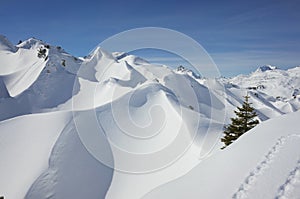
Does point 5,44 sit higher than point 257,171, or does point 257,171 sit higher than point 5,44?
point 5,44

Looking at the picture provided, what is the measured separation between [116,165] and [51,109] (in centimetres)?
3378

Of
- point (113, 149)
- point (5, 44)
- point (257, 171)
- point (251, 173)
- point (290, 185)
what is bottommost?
point (290, 185)

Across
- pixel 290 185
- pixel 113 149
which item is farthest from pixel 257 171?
pixel 113 149

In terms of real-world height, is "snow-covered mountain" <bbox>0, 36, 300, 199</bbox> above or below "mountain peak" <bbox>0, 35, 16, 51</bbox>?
below

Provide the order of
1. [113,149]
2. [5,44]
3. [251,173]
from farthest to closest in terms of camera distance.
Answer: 1. [5,44]
2. [113,149]
3. [251,173]

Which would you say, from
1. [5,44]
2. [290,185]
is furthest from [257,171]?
[5,44]

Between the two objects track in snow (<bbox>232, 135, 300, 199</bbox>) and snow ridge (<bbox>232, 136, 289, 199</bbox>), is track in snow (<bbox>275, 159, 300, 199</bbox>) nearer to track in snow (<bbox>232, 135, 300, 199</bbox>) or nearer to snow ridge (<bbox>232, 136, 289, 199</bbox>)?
track in snow (<bbox>232, 135, 300, 199</bbox>)

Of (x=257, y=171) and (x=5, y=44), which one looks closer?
(x=257, y=171)

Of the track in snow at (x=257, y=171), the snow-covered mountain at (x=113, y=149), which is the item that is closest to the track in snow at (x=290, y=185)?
the snow-covered mountain at (x=113, y=149)

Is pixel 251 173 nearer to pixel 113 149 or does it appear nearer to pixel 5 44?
pixel 113 149

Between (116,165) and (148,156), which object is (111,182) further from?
(148,156)

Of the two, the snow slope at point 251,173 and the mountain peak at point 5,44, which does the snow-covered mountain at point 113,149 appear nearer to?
the snow slope at point 251,173

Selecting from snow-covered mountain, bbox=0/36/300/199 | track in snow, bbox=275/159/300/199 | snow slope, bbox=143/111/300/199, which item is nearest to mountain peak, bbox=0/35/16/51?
snow-covered mountain, bbox=0/36/300/199

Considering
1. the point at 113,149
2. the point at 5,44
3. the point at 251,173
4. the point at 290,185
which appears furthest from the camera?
the point at 5,44
